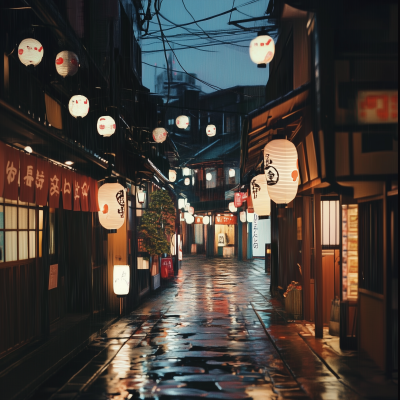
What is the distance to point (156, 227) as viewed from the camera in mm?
25484

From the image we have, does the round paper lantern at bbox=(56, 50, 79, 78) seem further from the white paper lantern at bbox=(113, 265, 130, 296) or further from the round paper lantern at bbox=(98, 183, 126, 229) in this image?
the white paper lantern at bbox=(113, 265, 130, 296)

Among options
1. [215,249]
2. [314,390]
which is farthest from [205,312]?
[215,249]

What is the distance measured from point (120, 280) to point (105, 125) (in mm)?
5296

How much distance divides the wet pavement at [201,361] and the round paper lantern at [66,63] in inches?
266

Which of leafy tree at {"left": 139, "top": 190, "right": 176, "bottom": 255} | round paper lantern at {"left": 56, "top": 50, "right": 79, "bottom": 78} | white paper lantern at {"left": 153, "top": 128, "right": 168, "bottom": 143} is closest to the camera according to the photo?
round paper lantern at {"left": 56, "top": 50, "right": 79, "bottom": 78}

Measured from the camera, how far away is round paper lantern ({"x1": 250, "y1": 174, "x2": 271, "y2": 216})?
20078 mm

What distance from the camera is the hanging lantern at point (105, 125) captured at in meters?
16.4

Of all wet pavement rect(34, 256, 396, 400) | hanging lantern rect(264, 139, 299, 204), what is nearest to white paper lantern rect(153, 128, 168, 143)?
wet pavement rect(34, 256, 396, 400)

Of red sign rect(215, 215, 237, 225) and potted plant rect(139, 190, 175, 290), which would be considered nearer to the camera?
potted plant rect(139, 190, 175, 290)

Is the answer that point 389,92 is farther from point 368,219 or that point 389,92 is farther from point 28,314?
point 28,314

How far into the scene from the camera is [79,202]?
1552cm

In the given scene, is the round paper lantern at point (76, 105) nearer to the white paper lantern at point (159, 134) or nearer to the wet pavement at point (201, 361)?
the wet pavement at point (201, 361)

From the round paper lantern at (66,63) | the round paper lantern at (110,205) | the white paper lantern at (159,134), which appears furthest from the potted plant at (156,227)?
the round paper lantern at (66,63)

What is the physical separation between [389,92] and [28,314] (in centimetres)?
970
